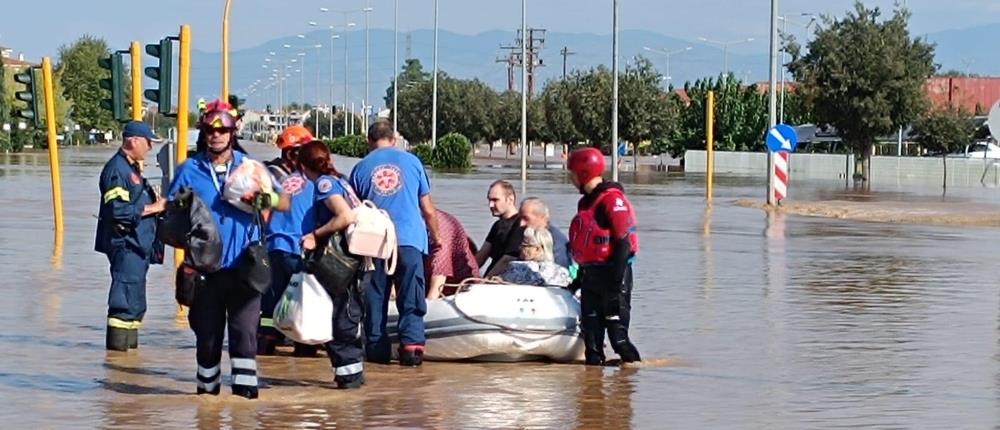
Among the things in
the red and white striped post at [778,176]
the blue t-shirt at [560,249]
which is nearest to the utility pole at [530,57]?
the red and white striped post at [778,176]

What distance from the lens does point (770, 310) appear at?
15.8m

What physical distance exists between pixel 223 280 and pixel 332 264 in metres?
0.74

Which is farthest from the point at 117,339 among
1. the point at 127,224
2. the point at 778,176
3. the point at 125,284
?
the point at 778,176

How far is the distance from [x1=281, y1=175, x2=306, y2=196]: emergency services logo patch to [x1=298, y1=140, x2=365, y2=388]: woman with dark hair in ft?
0.26

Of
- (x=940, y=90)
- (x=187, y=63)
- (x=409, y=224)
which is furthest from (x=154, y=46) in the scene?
(x=940, y=90)

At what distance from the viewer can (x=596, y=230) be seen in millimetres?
11312

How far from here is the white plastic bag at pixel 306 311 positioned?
392 inches

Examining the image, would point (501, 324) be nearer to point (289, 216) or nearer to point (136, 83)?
point (289, 216)

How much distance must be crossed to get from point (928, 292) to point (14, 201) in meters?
23.3

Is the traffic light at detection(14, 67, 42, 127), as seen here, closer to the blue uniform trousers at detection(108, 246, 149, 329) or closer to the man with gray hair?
the blue uniform trousers at detection(108, 246, 149, 329)

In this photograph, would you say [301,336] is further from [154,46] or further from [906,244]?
[906,244]

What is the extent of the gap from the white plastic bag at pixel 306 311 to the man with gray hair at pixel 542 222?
2.47m

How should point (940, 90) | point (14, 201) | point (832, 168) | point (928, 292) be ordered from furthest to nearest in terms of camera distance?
point (940, 90)
point (832, 168)
point (14, 201)
point (928, 292)

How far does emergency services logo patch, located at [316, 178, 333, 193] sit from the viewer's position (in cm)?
1032
